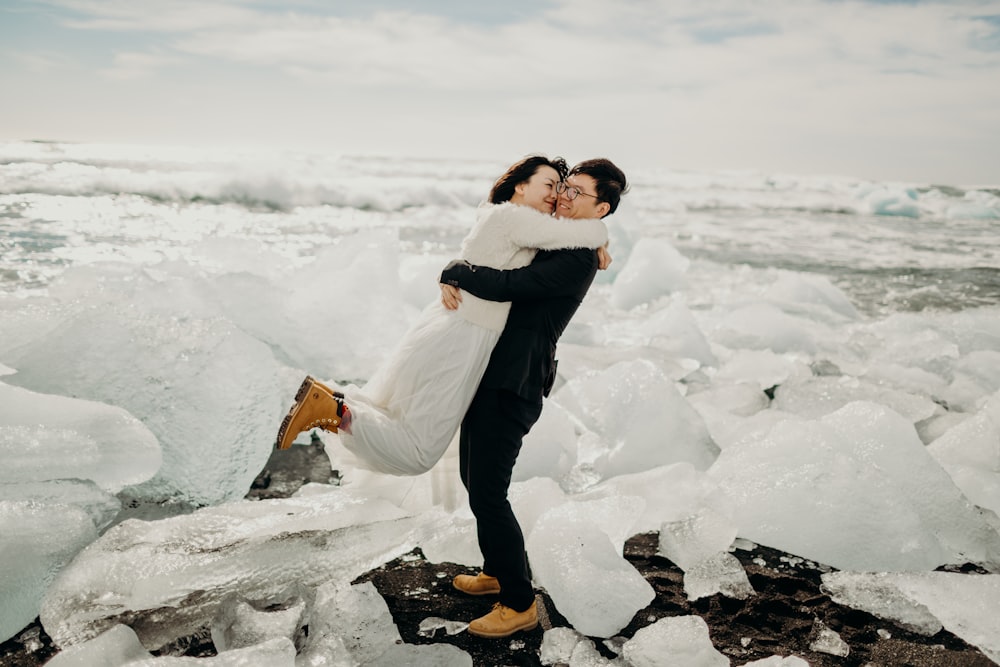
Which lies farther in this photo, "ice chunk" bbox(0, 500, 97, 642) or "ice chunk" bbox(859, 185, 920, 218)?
"ice chunk" bbox(859, 185, 920, 218)

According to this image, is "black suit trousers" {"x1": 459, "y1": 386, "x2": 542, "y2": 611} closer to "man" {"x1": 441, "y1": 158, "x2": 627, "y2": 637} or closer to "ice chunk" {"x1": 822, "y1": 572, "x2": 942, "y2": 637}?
"man" {"x1": 441, "y1": 158, "x2": 627, "y2": 637}

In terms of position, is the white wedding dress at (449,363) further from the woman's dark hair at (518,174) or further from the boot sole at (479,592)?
the boot sole at (479,592)

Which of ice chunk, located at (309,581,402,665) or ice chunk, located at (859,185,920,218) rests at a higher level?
ice chunk, located at (859,185,920,218)

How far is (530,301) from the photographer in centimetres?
221

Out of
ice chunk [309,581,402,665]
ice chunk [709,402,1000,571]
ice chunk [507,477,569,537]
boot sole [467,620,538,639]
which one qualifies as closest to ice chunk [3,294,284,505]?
ice chunk [309,581,402,665]

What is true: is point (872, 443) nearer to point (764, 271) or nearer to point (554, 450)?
point (554, 450)

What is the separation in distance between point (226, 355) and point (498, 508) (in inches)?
74.7

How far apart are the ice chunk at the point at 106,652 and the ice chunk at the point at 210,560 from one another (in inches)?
5.3

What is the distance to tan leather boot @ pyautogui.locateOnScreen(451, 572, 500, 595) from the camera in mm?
2596

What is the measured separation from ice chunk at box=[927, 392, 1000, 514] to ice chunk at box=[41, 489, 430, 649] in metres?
2.65

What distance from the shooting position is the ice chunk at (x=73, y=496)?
8.87 feet

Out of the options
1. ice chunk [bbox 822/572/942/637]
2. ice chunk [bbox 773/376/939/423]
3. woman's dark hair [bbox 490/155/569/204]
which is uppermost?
woman's dark hair [bbox 490/155/569/204]

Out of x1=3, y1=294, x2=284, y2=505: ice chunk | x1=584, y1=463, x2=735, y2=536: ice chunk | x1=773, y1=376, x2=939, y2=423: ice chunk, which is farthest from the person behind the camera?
x1=773, y1=376, x2=939, y2=423: ice chunk

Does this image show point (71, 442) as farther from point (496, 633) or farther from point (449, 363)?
point (496, 633)
